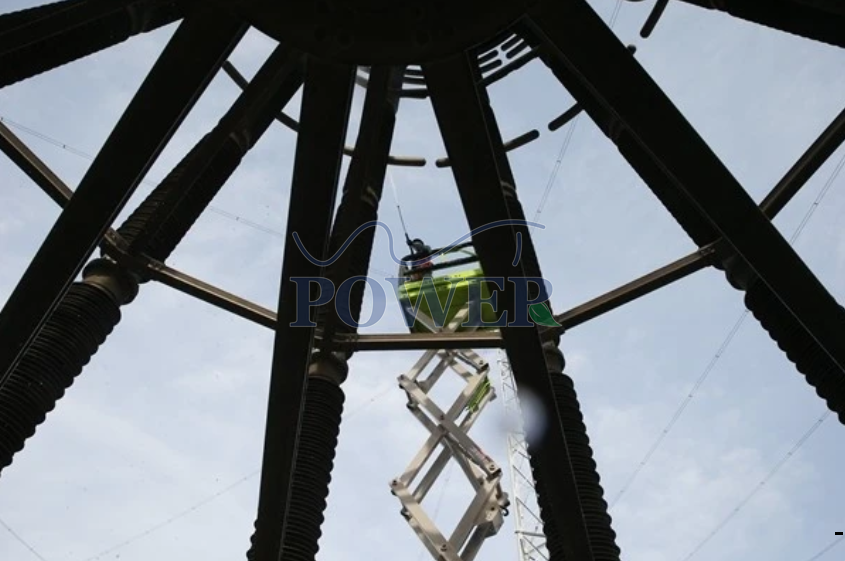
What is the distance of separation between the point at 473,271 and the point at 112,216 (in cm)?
993

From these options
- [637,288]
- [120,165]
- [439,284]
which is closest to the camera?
[120,165]

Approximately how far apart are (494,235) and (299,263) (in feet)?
4.86

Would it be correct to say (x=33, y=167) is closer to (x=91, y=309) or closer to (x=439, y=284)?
(x=91, y=309)

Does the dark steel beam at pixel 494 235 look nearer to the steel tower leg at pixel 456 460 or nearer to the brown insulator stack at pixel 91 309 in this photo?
the brown insulator stack at pixel 91 309

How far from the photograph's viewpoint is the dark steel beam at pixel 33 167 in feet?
29.3

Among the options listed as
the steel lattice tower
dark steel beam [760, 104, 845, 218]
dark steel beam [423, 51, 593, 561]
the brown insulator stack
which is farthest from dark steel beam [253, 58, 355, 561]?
dark steel beam [760, 104, 845, 218]

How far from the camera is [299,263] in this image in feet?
23.0

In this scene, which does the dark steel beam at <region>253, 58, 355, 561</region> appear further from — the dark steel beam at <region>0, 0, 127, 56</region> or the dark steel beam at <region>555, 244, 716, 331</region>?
the dark steel beam at <region>555, 244, 716, 331</region>

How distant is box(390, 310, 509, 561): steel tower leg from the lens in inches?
712

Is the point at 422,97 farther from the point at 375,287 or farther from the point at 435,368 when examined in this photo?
the point at 435,368

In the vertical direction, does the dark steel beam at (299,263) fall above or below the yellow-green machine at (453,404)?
below

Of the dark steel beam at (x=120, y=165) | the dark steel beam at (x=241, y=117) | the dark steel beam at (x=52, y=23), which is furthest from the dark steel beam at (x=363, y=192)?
the dark steel beam at (x=52, y=23)

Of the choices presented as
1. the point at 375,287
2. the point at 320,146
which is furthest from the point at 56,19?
the point at 375,287

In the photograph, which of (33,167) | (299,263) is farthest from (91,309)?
(299,263)
